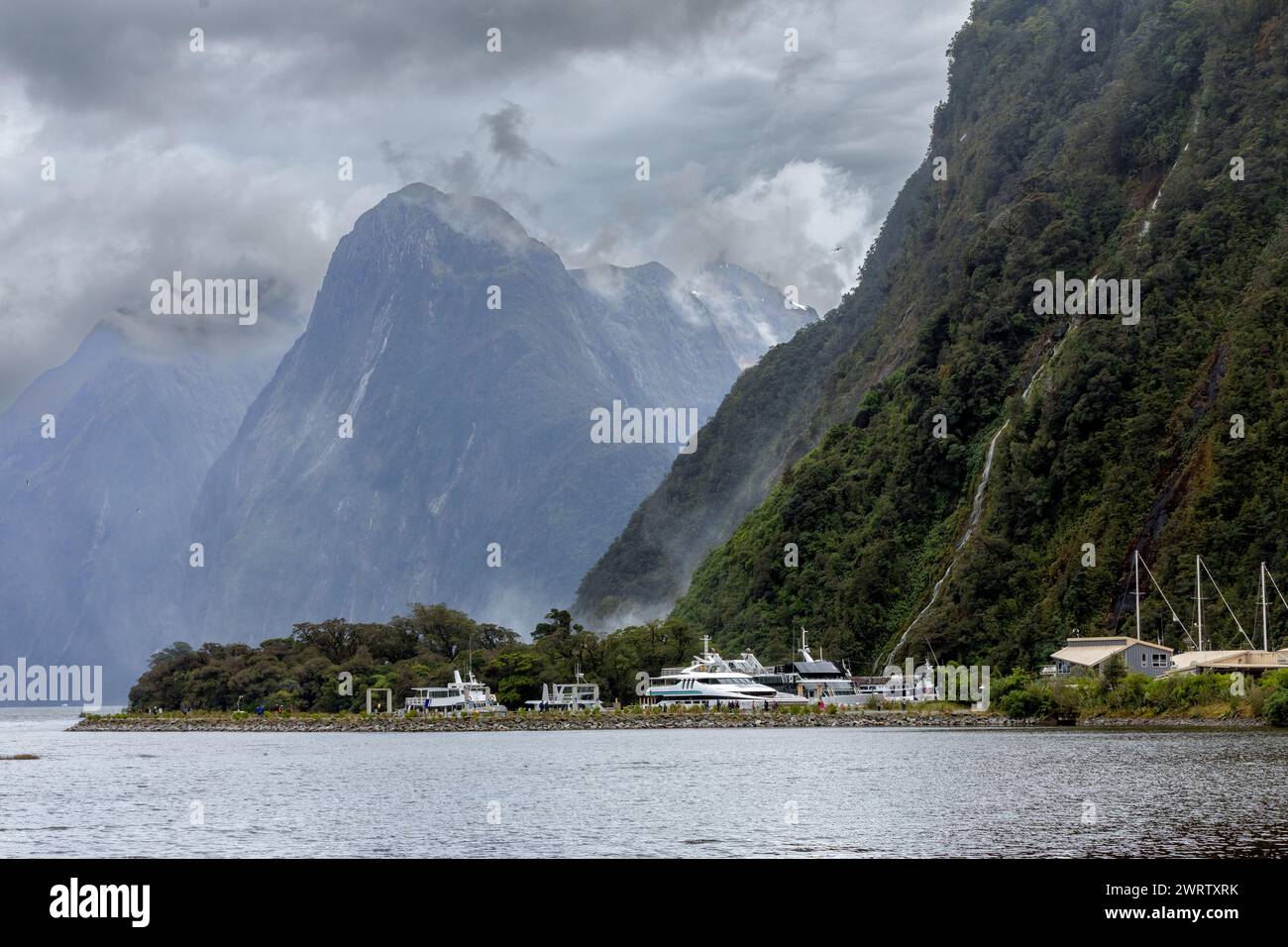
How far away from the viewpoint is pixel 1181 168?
176125 millimetres

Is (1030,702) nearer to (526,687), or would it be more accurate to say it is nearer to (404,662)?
(526,687)

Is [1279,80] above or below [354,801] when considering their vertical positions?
above

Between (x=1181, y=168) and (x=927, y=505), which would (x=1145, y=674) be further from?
(x=1181, y=168)

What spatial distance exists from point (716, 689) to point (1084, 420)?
4587 cm

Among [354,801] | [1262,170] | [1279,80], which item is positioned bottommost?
[354,801]

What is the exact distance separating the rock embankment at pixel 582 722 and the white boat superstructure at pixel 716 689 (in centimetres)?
526

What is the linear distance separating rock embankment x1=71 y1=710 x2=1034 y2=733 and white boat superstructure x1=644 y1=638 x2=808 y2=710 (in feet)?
17.2

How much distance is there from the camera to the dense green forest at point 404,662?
521 feet

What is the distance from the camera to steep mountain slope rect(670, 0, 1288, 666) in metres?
139

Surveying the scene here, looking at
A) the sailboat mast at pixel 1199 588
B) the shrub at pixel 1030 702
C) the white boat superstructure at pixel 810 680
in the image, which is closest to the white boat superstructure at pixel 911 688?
the white boat superstructure at pixel 810 680

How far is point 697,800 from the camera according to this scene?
5859cm

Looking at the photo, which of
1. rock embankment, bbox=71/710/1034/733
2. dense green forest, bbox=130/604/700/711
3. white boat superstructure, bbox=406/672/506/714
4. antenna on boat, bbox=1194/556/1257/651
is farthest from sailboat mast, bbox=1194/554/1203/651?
white boat superstructure, bbox=406/672/506/714
